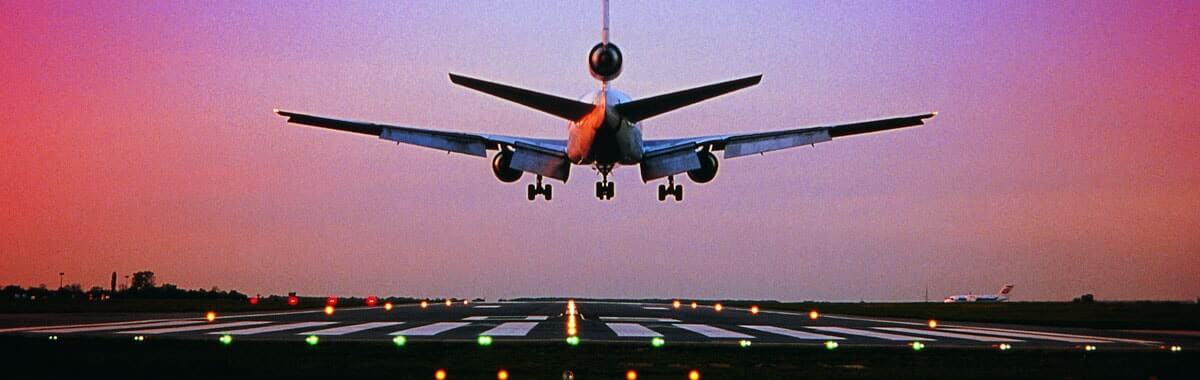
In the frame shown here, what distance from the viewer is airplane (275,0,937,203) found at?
1508 inches

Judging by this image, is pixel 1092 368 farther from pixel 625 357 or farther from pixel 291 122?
pixel 291 122

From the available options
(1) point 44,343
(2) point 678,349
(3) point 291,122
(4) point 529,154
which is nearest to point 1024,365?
(2) point 678,349

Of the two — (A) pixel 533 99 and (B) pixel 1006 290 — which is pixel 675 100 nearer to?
(A) pixel 533 99

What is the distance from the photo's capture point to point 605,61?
36656mm

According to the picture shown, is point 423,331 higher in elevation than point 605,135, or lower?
lower

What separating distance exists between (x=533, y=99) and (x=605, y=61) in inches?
115

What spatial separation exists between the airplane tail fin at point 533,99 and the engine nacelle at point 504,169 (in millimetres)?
9580

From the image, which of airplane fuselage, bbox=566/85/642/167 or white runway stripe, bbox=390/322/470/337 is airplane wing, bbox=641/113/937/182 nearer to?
airplane fuselage, bbox=566/85/642/167

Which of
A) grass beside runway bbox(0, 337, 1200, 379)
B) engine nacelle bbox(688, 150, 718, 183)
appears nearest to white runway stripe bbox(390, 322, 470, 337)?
grass beside runway bbox(0, 337, 1200, 379)

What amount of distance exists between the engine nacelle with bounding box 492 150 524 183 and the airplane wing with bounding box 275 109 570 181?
0.44 m

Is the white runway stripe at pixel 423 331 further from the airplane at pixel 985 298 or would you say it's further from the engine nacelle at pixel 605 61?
the airplane at pixel 985 298

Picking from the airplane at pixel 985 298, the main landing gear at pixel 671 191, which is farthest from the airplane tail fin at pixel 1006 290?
the main landing gear at pixel 671 191

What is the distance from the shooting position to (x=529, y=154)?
4678 cm

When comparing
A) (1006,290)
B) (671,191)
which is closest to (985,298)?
(1006,290)
